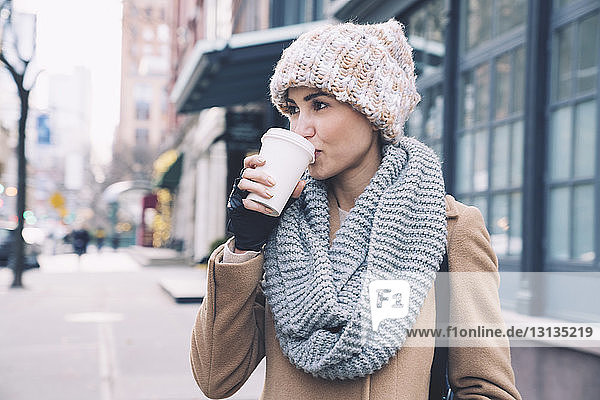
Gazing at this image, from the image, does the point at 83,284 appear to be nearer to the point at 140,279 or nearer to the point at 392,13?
the point at 140,279

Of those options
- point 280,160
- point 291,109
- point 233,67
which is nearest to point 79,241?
point 233,67

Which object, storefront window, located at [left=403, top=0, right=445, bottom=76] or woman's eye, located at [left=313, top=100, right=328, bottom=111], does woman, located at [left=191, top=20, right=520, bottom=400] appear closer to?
→ woman's eye, located at [left=313, top=100, right=328, bottom=111]

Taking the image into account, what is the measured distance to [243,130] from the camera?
15758 millimetres

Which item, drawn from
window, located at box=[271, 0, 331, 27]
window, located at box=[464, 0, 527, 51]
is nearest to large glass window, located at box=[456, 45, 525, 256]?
window, located at box=[464, 0, 527, 51]

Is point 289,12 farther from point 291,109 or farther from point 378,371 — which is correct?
point 378,371

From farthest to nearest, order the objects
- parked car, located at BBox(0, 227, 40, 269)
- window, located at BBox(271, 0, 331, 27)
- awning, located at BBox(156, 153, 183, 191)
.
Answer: awning, located at BBox(156, 153, 183, 191) < parked car, located at BBox(0, 227, 40, 269) < window, located at BBox(271, 0, 331, 27)

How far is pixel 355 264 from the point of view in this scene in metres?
1.65

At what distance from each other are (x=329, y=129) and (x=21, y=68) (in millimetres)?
15112

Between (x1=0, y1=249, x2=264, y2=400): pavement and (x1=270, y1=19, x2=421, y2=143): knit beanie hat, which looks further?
(x1=0, y1=249, x2=264, y2=400): pavement

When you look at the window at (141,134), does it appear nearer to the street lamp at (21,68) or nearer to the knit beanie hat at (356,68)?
the street lamp at (21,68)

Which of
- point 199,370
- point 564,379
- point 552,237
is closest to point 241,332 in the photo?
point 199,370

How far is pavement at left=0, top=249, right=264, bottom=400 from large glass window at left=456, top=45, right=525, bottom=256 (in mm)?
2726

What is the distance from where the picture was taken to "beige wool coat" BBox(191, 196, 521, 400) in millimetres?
1652

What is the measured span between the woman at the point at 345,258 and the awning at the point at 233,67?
25.2 feet
